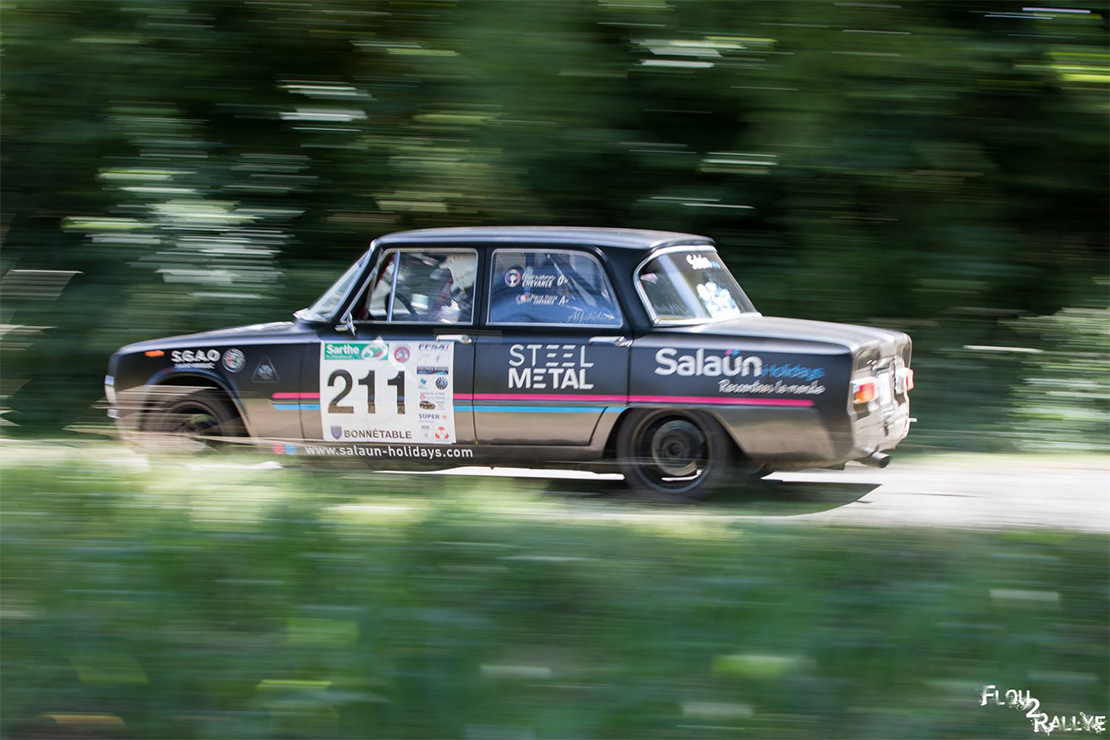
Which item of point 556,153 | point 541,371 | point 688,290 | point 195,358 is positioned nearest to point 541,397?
point 541,371

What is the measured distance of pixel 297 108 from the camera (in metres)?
5.90

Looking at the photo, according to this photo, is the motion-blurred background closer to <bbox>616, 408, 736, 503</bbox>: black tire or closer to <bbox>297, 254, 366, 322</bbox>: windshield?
<bbox>616, 408, 736, 503</bbox>: black tire

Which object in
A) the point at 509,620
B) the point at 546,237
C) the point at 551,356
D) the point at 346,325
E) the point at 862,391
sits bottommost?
the point at 509,620

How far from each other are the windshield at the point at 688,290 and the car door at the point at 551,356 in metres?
0.20

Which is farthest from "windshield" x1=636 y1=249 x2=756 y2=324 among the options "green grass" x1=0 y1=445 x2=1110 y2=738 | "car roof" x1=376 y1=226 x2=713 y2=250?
"green grass" x1=0 y1=445 x2=1110 y2=738

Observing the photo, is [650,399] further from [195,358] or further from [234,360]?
[195,358]

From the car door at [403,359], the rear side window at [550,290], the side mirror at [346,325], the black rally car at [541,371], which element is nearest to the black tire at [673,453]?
the black rally car at [541,371]

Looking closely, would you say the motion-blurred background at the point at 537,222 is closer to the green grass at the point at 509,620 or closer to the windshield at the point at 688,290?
the green grass at the point at 509,620

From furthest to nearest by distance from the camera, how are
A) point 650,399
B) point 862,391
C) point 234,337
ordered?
point 234,337
point 650,399
point 862,391

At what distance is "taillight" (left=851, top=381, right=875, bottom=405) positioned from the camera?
434 centimetres

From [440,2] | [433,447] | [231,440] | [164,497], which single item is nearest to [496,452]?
[433,447]

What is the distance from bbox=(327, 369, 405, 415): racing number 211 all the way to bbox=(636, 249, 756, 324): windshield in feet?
4.02

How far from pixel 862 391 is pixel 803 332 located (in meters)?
0.39

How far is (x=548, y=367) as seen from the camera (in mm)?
4684
